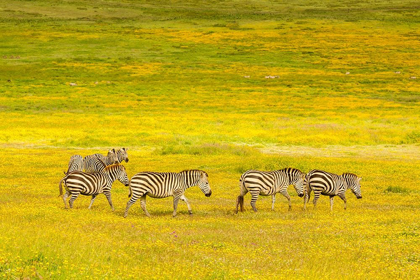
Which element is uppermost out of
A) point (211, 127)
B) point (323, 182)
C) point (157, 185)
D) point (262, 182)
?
point (211, 127)

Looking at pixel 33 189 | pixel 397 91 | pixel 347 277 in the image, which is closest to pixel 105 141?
pixel 33 189

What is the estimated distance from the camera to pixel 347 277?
11812 millimetres

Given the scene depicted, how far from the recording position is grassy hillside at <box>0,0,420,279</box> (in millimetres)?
13391

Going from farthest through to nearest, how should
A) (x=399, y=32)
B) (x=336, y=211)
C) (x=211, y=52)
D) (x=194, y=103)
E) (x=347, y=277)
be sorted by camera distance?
(x=399, y=32) < (x=211, y=52) < (x=194, y=103) < (x=336, y=211) < (x=347, y=277)

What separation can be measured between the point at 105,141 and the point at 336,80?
60.9 metres

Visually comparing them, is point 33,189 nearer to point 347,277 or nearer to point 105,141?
point 347,277

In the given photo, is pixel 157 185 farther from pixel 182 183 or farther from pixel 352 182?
pixel 352 182

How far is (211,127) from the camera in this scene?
60.7 metres

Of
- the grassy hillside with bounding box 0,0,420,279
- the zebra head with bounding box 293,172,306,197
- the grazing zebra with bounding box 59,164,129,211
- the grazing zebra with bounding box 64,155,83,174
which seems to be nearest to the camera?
the grassy hillside with bounding box 0,0,420,279

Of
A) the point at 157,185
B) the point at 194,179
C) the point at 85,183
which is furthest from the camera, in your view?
the point at 194,179

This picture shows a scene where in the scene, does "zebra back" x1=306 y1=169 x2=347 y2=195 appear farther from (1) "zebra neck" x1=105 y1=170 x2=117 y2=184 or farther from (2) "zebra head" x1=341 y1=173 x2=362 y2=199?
(1) "zebra neck" x1=105 y1=170 x2=117 y2=184

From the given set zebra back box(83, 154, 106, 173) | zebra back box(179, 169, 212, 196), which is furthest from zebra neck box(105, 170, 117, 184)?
zebra back box(83, 154, 106, 173)

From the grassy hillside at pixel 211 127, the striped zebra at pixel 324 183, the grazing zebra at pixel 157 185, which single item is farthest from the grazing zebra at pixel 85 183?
the striped zebra at pixel 324 183

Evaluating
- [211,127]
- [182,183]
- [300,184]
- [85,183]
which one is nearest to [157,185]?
[182,183]
